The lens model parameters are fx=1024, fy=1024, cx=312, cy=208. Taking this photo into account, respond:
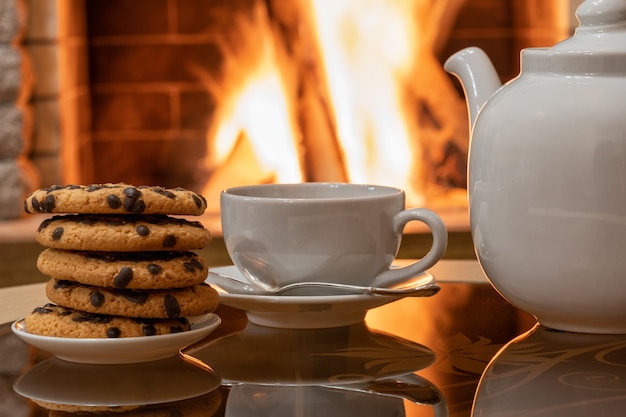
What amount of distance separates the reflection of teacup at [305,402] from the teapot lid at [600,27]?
0.93ft

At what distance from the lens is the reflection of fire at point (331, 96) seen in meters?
2.39

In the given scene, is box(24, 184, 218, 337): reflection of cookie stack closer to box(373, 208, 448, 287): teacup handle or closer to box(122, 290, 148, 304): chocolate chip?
box(122, 290, 148, 304): chocolate chip

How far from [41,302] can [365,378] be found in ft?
1.17

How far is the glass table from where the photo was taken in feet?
1.73

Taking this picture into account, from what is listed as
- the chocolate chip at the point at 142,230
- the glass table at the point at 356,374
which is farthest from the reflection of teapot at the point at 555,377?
the chocolate chip at the point at 142,230

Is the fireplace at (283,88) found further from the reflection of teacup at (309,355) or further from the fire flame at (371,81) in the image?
the reflection of teacup at (309,355)

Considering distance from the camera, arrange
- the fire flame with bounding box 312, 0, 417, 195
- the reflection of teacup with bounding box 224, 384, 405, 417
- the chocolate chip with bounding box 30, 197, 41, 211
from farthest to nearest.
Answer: the fire flame with bounding box 312, 0, 417, 195, the chocolate chip with bounding box 30, 197, 41, 211, the reflection of teacup with bounding box 224, 384, 405, 417

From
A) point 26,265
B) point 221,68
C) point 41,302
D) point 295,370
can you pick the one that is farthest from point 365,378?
point 221,68

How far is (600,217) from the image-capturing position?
0.65 m

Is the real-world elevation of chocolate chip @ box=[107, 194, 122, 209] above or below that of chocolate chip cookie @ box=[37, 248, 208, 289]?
above

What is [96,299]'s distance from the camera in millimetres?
588

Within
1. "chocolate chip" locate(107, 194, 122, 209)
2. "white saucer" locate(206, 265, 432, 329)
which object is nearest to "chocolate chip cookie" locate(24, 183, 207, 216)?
"chocolate chip" locate(107, 194, 122, 209)

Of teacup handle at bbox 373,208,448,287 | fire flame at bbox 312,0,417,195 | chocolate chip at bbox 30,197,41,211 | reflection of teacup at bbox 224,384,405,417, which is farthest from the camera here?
fire flame at bbox 312,0,417,195

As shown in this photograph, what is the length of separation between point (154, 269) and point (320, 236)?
0.15 meters
